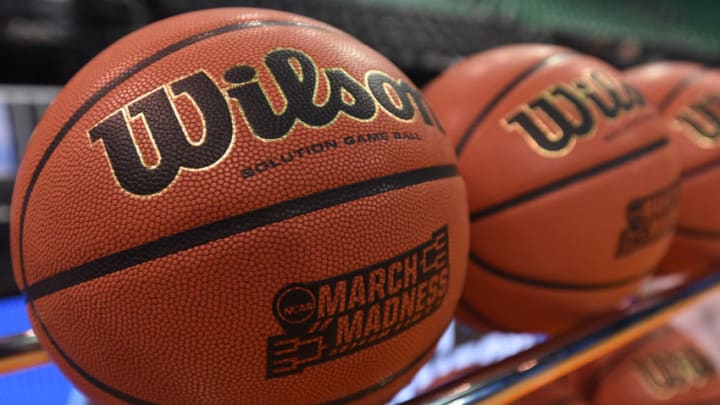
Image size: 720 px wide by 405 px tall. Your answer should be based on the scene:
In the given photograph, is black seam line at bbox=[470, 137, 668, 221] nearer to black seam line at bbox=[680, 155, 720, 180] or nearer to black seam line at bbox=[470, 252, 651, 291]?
black seam line at bbox=[470, 252, 651, 291]

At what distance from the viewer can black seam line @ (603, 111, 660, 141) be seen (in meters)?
0.61

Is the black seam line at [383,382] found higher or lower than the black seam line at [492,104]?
lower

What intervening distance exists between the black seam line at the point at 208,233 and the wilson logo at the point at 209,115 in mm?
35

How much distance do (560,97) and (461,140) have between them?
112mm

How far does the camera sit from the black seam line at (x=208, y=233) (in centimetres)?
A: 38

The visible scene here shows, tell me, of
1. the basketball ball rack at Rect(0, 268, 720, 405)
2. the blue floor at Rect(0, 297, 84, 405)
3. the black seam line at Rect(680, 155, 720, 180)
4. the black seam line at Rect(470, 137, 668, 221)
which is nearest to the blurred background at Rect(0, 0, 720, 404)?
the blue floor at Rect(0, 297, 84, 405)

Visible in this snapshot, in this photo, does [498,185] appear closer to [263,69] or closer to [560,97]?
[560,97]

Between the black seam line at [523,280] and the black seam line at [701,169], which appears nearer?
the black seam line at [523,280]

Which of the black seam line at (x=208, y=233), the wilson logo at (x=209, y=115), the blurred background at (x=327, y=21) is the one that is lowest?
the black seam line at (x=208, y=233)

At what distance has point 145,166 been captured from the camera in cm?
38

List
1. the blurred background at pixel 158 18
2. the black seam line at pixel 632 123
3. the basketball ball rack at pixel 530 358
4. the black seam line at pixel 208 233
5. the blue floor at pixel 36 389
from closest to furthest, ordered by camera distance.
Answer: the black seam line at pixel 208 233 → the basketball ball rack at pixel 530 358 → the black seam line at pixel 632 123 → the blue floor at pixel 36 389 → the blurred background at pixel 158 18

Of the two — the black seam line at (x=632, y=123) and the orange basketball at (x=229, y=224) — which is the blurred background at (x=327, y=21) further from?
the black seam line at (x=632, y=123)

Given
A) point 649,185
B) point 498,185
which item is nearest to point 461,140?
point 498,185

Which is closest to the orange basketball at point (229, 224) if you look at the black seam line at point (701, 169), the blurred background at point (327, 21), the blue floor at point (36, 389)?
the black seam line at point (701, 169)
